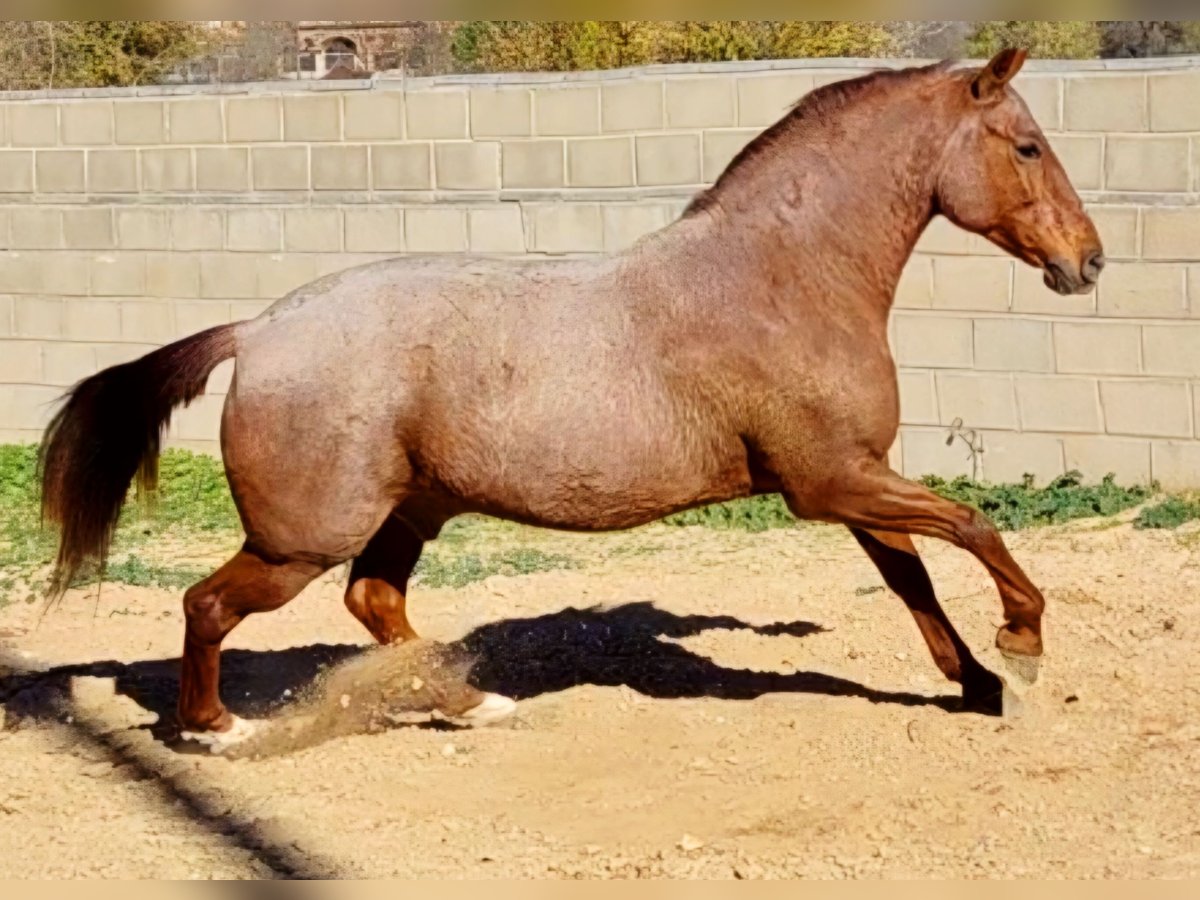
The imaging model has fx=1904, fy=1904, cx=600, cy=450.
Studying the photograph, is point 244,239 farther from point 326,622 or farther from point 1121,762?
point 1121,762

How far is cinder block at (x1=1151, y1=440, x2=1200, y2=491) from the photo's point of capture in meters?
9.71

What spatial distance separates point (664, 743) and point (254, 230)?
6.18m

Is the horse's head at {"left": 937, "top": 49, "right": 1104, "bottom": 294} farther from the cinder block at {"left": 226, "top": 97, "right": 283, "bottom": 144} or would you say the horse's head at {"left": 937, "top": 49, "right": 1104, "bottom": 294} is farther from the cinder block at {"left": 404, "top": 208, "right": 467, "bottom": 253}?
the cinder block at {"left": 226, "top": 97, "right": 283, "bottom": 144}

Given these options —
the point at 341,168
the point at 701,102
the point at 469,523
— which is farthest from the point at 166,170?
the point at 701,102

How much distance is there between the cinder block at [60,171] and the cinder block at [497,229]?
283 centimetres

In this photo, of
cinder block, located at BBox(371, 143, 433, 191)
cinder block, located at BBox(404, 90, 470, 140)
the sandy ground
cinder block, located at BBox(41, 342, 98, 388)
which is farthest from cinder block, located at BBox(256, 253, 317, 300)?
the sandy ground

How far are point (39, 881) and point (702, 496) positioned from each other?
240 centimetres

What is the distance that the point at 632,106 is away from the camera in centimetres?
1066

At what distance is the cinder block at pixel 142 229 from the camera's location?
39.3 ft

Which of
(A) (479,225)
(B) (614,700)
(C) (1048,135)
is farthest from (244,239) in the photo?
(B) (614,700)

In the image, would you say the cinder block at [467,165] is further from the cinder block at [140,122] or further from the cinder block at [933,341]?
the cinder block at [933,341]

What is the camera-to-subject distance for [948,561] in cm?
897

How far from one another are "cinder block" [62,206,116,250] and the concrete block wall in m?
0.01

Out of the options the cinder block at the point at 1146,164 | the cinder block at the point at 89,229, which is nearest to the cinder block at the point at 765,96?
the cinder block at the point at 1146,164
